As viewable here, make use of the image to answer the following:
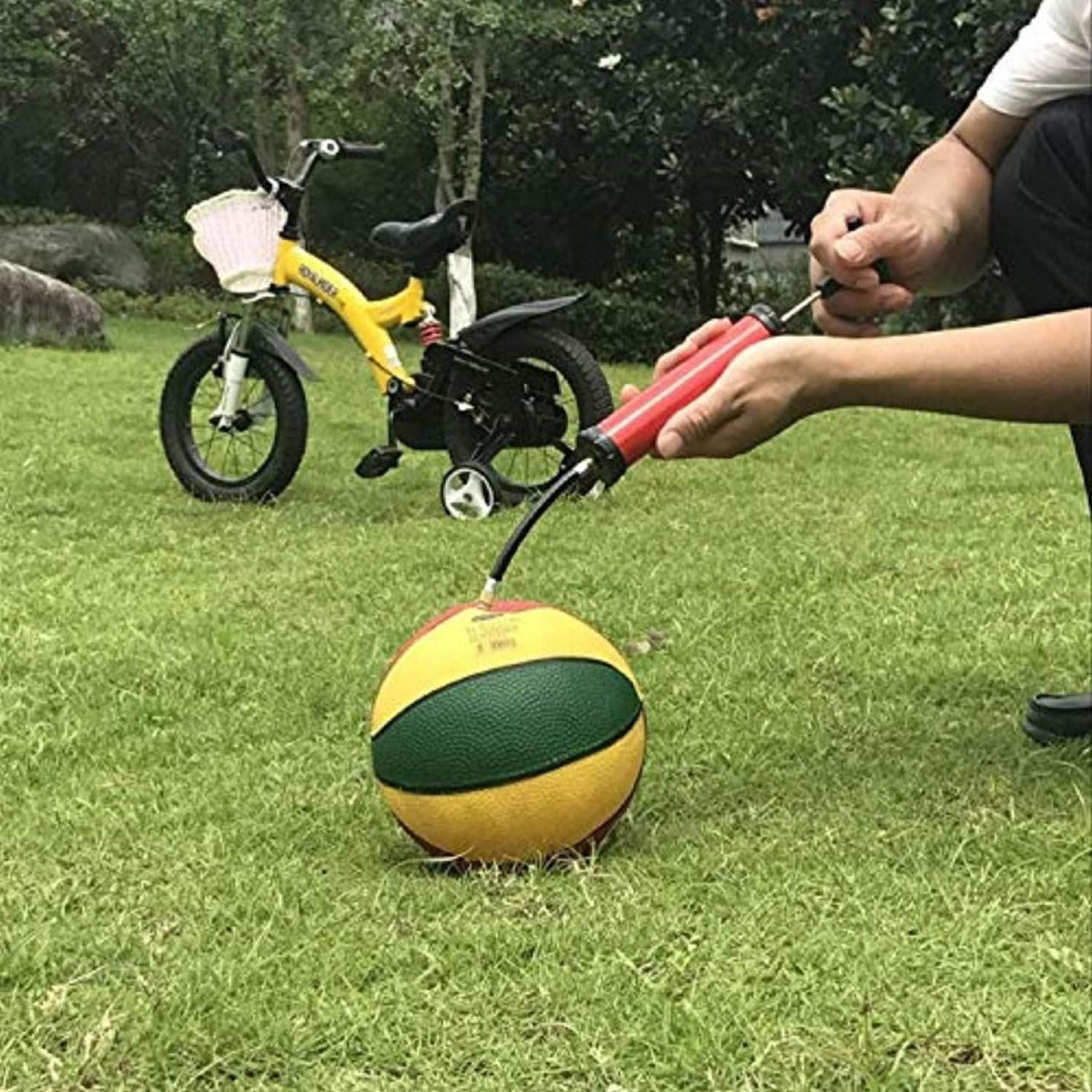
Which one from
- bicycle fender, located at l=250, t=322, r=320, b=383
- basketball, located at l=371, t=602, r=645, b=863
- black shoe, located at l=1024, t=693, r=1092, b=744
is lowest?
black shoe, located at l=1024, t=693, r=1092, b=744

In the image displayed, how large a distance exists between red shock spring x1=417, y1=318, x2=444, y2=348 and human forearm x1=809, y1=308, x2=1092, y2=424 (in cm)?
324

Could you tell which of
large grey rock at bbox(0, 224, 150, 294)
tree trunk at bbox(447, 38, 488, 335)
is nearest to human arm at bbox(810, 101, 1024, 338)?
tree trunk at bbox(447, 38, 488, 335)

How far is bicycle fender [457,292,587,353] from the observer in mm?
4805

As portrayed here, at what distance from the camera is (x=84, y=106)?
54.9ft

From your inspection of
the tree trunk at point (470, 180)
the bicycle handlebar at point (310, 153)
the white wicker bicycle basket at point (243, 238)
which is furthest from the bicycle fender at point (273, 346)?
the tree trunk at point (470, 180)

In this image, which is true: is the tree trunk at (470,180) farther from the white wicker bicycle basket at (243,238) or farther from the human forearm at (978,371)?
Result: the human forearm at (978,371)

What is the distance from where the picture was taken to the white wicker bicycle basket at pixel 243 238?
507 cm

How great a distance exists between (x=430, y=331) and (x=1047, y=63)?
2.92m

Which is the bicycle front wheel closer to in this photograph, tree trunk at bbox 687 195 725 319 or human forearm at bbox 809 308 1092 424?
human forearm at bbox 809 308 1092 424

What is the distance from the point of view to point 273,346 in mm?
4918

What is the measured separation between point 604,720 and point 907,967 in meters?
0.49

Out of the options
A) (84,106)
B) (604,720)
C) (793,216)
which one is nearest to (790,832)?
(604,720)

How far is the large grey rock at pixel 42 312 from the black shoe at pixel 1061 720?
836 cm

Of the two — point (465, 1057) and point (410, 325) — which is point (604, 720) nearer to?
point (465, 1057)
